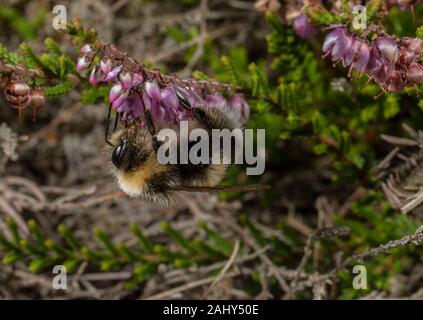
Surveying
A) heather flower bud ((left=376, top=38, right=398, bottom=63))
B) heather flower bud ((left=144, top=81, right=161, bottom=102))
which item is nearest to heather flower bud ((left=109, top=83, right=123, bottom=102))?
heather flower bud ((left=144, top=81, right=161, bottom=102))

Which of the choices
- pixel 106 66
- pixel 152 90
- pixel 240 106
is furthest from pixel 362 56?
pixel 106 66

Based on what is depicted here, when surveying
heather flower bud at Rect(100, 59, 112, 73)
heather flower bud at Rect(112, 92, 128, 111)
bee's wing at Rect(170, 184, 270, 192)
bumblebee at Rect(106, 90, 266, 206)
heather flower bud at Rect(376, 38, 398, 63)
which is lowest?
bee's wing at Rect(170, 184, 270, 192)

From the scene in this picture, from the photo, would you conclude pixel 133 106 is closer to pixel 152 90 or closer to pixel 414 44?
pixel 152 90

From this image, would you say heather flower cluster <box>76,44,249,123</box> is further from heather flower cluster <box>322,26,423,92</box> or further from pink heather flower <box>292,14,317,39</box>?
pink heather flower <box>292,14,317,39</box>

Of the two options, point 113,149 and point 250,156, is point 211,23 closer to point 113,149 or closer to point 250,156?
point 250,156

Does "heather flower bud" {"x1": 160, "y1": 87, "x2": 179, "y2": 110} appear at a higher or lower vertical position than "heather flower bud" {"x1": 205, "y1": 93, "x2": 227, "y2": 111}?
lower

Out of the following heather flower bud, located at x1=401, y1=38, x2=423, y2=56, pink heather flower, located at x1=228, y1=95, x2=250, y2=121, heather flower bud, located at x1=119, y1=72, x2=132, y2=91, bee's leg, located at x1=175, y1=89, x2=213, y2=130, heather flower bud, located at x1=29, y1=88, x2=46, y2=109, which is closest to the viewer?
heather flower bud, located at x1=119, y1=72, x2=132, y2=91

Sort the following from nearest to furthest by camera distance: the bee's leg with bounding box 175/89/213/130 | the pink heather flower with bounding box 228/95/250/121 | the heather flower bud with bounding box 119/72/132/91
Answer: the heather flower bud with bounding box 119/72/132/91
the bee's leg with bounding box 175/89/213/130
the pink heather flower with bounding box 228/95/250/121
